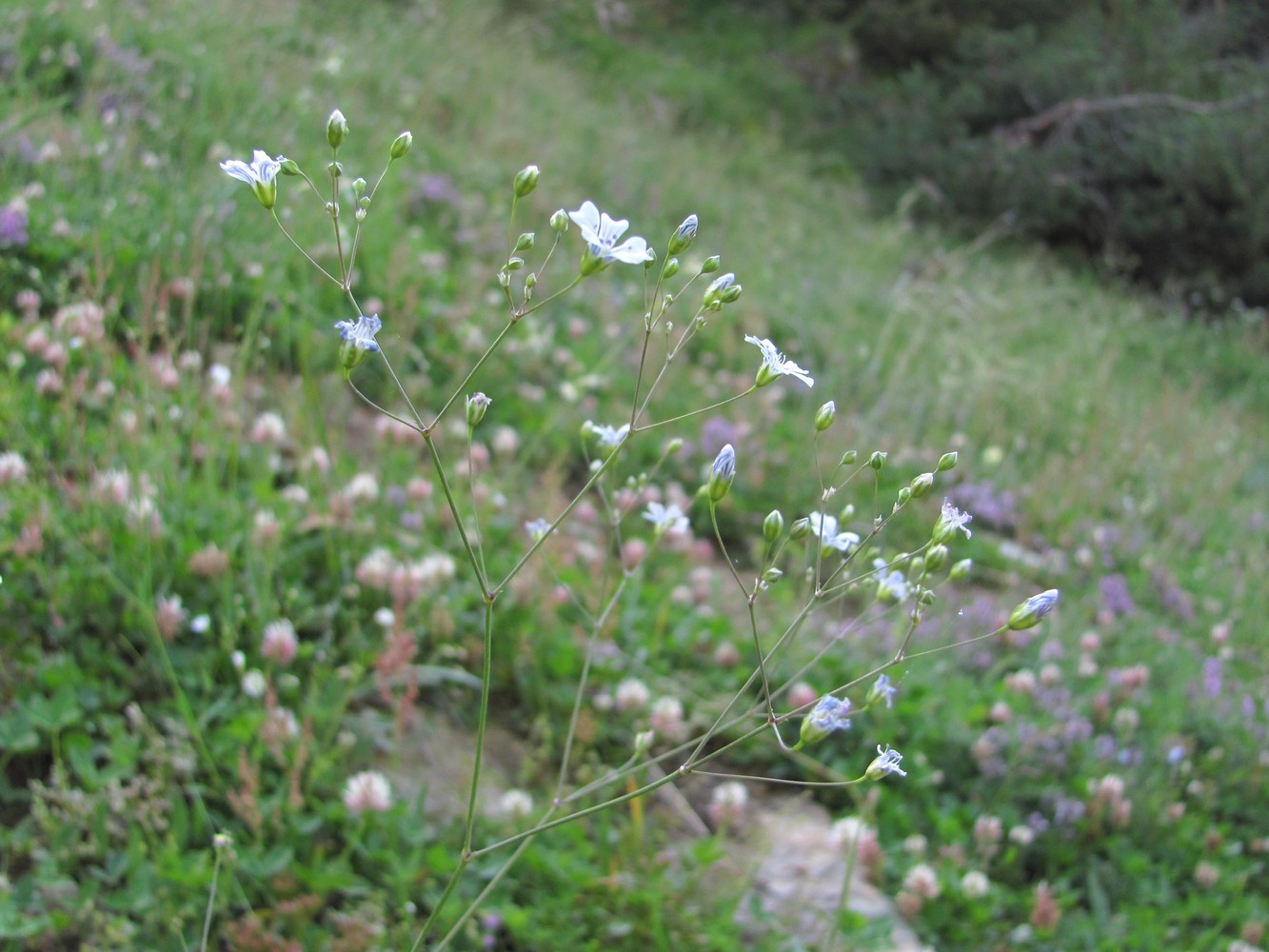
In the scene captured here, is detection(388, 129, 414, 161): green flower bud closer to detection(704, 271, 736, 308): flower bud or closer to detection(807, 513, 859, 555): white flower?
detection(704, 271, 736, 308): flower bud

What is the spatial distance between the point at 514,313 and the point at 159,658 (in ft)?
3.71

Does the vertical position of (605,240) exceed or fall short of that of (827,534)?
it exceeds it

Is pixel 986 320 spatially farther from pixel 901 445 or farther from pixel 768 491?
pixel 768 491

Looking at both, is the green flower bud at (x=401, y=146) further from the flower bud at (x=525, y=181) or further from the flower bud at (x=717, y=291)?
the flower bud at (x=717, y=291)

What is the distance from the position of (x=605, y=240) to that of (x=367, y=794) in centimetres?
106

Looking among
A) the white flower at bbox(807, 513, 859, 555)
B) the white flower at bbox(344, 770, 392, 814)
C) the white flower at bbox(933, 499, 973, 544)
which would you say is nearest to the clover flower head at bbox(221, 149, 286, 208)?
the white flower at bbox(807, 513, 859, 555)

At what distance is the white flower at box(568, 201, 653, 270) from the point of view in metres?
0.94

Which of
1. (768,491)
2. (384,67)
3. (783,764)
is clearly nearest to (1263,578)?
(768,491)

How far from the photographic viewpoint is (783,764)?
2203mm

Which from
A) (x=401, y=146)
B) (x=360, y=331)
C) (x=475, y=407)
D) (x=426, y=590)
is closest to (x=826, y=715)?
(x=475, y=407)

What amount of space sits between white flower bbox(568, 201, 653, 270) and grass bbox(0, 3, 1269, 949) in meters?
0.53

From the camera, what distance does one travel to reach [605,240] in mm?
972

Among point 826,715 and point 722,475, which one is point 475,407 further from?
point 826,715

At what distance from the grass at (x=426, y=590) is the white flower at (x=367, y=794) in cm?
3
